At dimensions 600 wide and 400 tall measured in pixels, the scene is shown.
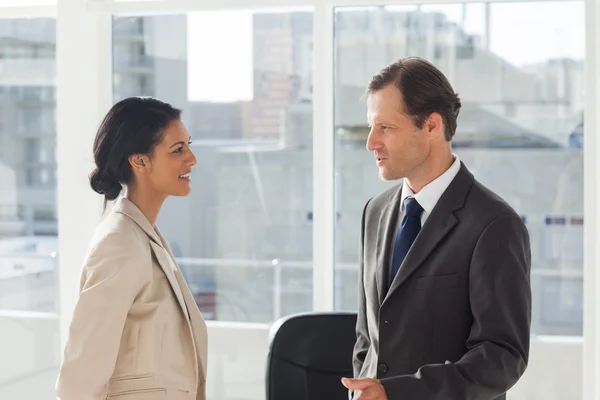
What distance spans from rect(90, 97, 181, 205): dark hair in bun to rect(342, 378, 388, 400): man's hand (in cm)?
87

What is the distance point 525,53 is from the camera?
136 inches

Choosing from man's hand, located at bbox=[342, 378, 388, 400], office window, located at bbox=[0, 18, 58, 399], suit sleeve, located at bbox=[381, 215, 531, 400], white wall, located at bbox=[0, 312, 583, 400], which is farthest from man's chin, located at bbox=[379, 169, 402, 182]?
office window, located at bbox=[0, 18, 58, 399]

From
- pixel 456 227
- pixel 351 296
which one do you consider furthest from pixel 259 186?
pixel 456 227

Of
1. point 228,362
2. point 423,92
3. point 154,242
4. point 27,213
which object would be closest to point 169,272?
point 154,242

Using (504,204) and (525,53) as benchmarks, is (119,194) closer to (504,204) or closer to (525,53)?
(504,204)

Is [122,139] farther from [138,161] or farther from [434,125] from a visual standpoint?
[434,125]

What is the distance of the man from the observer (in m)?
1.69

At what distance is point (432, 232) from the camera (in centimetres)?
181

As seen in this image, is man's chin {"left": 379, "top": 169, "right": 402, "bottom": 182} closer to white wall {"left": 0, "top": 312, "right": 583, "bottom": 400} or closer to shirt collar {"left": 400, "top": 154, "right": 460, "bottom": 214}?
shirt collar {"left": 400, "top": 154, "right": 460, "bottom": 214}

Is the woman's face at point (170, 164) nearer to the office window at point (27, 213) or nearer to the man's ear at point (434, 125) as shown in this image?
the man's ear at point (434, 125)

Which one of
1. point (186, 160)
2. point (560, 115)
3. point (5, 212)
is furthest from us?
point (5, 212)

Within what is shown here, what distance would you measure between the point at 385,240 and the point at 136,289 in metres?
0.63

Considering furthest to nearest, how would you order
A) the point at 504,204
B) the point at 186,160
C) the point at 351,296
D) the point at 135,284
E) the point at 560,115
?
the point at 351,296 → the point at 560,115 → the point at 186,160 → the point at 135,284 → the point at 504,204

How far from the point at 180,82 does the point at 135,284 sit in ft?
6.65
